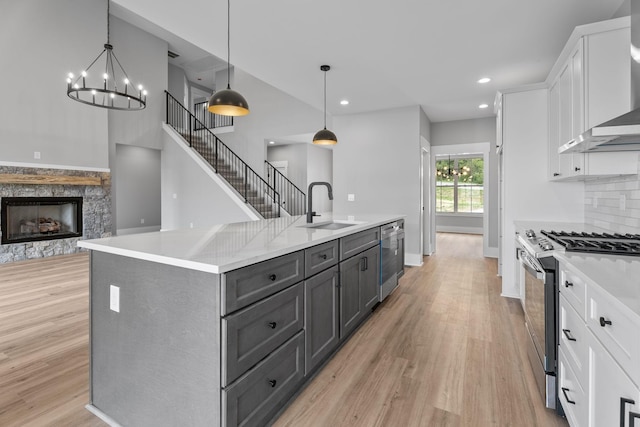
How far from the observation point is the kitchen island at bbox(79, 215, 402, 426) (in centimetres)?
135

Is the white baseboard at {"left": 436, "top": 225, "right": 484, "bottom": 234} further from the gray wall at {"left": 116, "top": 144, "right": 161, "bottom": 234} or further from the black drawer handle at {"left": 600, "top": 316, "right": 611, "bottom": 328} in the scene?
the black drawer handle at {"left": 600, "top": 316, "right": 611, "bottom": 328}

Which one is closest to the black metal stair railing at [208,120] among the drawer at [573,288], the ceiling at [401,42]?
the ceiling at [401,42]

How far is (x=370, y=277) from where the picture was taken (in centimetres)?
306

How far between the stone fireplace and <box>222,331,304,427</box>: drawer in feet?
21.1

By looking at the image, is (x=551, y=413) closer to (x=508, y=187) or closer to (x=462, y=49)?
(x=508, y=187)

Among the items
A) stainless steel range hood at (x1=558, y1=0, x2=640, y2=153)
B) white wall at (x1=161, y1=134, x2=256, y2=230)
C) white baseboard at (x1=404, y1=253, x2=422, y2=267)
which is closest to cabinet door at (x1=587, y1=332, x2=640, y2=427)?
stainless steel range hood at (x1=558, y1=0, x2=640, y2=153)

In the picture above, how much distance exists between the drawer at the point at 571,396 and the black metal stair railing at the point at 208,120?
28.5ft

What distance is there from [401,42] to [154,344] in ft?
11.3

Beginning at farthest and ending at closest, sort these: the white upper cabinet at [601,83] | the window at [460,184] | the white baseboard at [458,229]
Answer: the window at [460,184]
the white baseboard at [458,229]
the white upper cabinet at [601,83]

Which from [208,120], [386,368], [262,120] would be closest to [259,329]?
[386,368]

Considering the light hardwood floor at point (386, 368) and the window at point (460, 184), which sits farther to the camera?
the window at point (460, 184)

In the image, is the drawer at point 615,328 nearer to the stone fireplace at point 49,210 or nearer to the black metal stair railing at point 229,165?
the black metal stair railing at point 229,165

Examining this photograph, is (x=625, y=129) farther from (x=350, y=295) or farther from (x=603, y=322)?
(x=350, y=295)

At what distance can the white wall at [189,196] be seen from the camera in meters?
7.31
